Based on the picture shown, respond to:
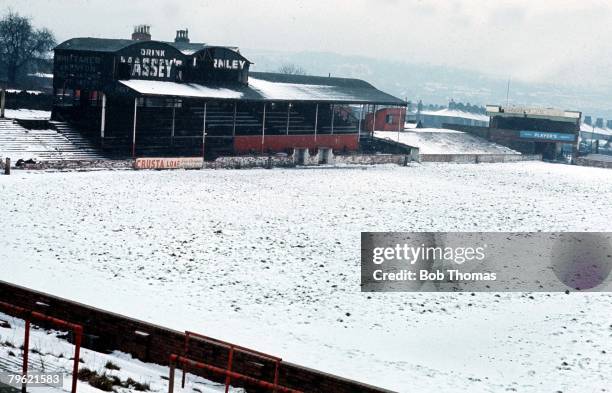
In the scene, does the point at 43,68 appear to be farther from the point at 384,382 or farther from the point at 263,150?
the point at 384,382

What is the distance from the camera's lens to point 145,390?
1383 cm

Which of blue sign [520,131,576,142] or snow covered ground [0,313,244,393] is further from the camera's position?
blue sign [520,131,576,142]

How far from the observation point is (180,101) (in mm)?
→ 59938

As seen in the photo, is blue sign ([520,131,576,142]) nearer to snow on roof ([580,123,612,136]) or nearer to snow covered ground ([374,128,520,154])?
snow covered ground ([374,128,520,154])

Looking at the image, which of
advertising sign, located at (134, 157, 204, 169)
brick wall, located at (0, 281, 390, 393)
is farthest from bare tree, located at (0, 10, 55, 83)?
brick wall, located at (0, 281, 390, 393)

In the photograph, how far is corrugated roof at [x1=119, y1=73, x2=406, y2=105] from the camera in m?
56.0

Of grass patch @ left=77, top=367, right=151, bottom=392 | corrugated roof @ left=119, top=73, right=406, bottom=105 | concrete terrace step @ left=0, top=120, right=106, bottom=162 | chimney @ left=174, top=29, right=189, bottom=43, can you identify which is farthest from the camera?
chimney @ left=174, top=29, right=189, bottom=43

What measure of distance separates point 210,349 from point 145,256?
1085 centimetres

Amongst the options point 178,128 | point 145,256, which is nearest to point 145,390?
point 145,256

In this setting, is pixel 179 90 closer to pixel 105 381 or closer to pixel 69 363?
pixel 69 363

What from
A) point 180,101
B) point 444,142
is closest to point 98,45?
point 180,101

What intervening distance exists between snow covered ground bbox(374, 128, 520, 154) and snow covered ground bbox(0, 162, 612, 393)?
1306 inches

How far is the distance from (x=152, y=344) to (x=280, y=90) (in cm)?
5208

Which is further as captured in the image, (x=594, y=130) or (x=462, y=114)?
(x=462, y=114)
